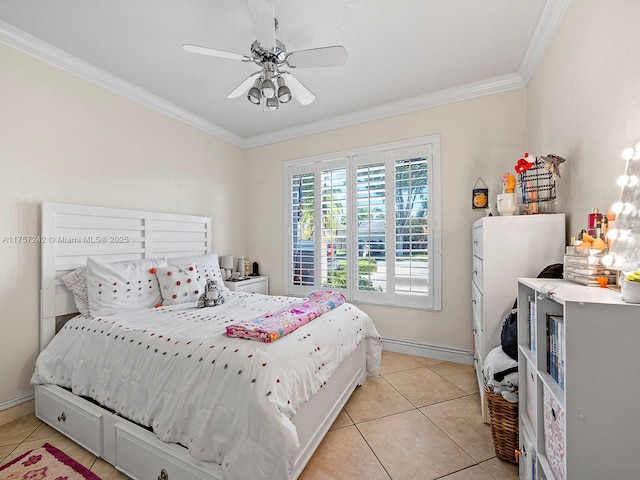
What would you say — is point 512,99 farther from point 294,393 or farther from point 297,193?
point 294,393

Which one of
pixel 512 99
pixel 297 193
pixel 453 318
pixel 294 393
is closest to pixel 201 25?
pixel 297 193

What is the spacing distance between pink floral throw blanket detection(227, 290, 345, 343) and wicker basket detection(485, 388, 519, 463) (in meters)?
1.19

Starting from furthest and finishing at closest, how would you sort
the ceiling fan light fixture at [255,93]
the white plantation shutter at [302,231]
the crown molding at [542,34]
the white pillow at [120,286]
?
the white plantation shutter at [302,231]
the white pillow at [120,286]
the ceiling fan light fixture at [255,93]
the crown molding at [542,34]

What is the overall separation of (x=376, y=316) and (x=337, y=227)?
3.81 ft

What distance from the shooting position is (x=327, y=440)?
1838mm

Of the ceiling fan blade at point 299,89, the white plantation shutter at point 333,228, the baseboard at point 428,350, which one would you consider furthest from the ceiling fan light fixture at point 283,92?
the baseboard at point 428,350

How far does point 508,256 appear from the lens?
1938 mm

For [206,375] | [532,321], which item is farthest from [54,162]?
[532,321]

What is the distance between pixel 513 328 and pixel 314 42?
241 centimetres

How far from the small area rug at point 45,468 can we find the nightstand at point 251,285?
1962 mm

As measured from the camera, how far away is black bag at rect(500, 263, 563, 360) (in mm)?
1680

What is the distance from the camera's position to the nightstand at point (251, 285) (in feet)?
11.4

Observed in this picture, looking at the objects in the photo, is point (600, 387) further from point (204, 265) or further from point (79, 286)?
point (79, 286)

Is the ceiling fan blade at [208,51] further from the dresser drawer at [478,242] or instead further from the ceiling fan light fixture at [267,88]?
the dresser drawer at [478,242]
